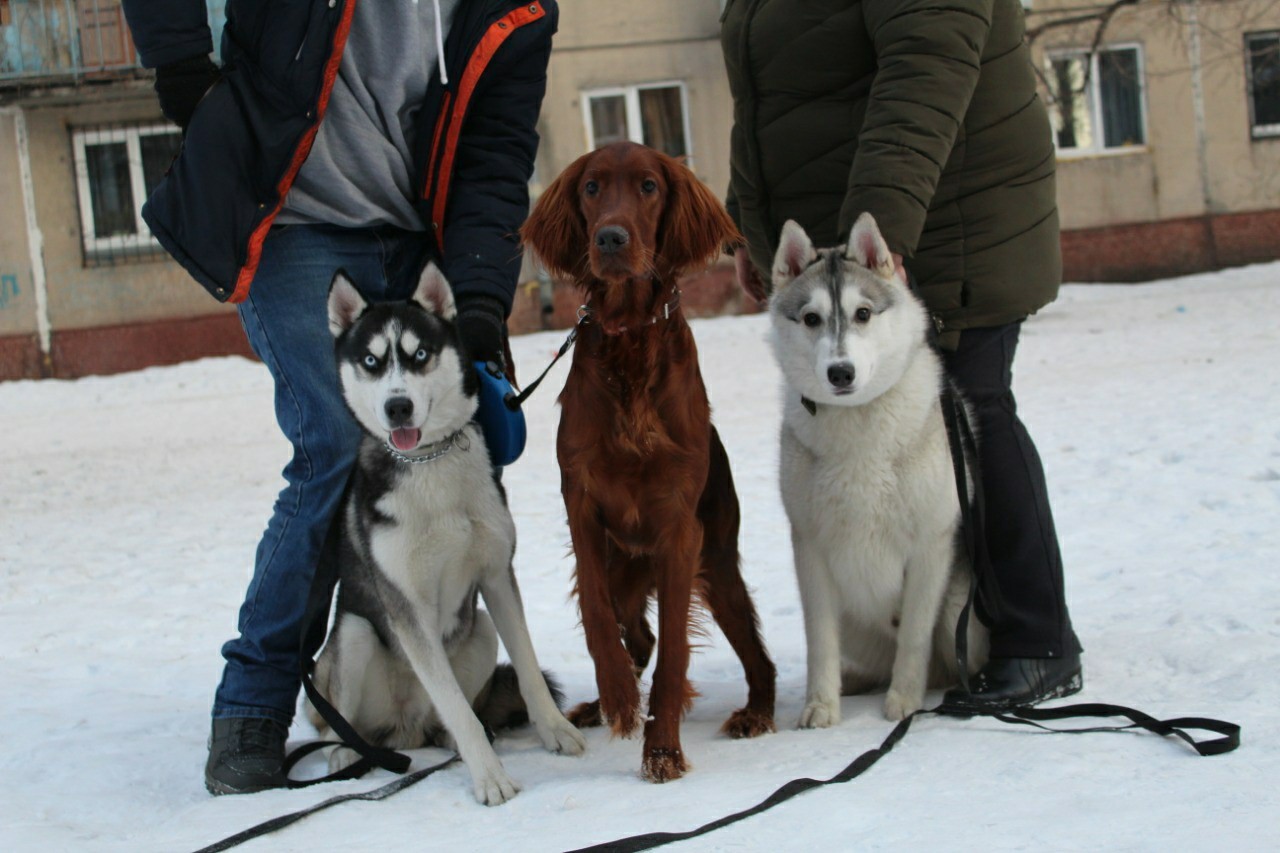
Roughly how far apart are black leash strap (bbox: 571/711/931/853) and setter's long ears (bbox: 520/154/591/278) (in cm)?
140

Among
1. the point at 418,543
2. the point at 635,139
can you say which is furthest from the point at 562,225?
the point at 635,139

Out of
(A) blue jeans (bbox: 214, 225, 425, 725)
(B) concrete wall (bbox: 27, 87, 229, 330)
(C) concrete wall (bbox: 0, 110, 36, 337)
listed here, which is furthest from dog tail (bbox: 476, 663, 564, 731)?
(C) concrete wall (bbox: 0, 110, 36, 337)

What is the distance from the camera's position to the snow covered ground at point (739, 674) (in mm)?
2533

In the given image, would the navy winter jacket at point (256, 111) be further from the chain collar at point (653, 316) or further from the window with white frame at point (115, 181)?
the window with white frame at point (115, 181)

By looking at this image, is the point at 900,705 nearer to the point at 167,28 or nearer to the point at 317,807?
the point at 317,807

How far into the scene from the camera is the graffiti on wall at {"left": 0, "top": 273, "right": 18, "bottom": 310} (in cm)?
1736

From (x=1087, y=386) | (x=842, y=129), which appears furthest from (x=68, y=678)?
(x=1087, y=386)

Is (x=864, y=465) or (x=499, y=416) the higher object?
(x=499, y=416)

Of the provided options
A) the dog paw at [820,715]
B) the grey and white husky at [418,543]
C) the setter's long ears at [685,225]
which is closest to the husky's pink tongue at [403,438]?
the grey and white husky at [418,543]

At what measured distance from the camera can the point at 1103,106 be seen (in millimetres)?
19172

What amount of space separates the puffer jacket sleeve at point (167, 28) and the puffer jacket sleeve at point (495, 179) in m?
0.77

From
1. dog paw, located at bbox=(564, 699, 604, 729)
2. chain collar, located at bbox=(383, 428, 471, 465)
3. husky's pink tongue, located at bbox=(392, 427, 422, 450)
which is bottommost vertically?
dog paw, located at bbox=(564, 699, 604, 729)

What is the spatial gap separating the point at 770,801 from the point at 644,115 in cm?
1670

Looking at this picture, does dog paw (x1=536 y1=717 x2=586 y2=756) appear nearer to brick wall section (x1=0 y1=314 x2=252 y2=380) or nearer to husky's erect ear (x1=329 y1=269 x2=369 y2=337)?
husky's erect ear (x1=329 y1=269 x2=369 y2=337)
